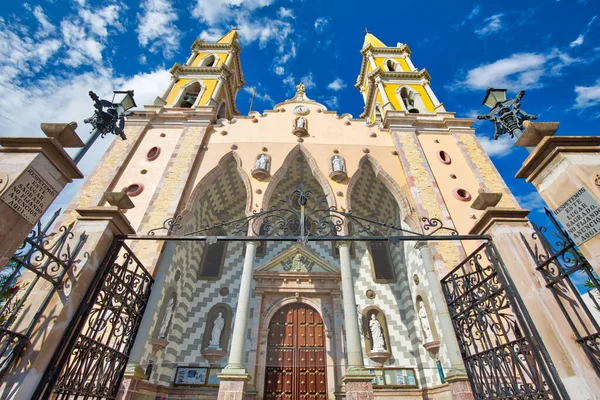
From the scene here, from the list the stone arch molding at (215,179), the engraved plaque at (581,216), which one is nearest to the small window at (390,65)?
the stone arch molding at (215,179)

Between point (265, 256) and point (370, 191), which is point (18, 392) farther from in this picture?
point (370, 191)

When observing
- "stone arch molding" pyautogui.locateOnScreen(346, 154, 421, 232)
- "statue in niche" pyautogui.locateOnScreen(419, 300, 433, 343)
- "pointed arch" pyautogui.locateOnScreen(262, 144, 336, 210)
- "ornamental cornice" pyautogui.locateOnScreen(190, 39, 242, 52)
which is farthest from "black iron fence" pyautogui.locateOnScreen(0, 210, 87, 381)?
"ornamental cornice" pyautogui.locateOnScreen(190, 39, 242, 52)

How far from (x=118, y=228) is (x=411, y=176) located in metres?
9.54

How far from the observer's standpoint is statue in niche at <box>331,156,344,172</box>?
10.8 meters

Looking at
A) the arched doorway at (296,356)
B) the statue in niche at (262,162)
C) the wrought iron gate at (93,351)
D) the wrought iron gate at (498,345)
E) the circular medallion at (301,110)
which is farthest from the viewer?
the circular medallion at (301,110)

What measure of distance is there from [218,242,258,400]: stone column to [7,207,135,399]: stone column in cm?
431

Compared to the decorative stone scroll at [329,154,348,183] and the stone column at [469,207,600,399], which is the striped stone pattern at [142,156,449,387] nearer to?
the decorative stone scroll at [329,154,348,183]

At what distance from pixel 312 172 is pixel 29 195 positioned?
9001 mm

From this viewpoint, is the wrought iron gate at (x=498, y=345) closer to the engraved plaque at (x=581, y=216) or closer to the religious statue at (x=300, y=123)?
the engraved plaque at (x=581, y=216)

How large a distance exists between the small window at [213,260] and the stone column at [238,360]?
384 centimetres

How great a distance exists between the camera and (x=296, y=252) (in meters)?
11.8

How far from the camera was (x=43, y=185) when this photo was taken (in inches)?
126

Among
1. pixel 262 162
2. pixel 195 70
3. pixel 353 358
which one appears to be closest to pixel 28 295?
pixel 353 358

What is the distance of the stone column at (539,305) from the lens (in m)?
2.99
